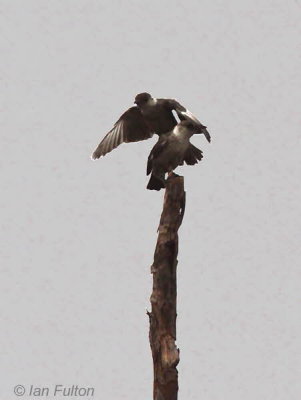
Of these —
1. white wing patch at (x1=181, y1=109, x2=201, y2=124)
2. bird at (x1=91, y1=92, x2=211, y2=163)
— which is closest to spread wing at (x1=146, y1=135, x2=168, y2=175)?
bird at (x1=91, y1=92, x2=211, y2=163)

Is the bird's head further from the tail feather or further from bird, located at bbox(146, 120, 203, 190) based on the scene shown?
the tail feather

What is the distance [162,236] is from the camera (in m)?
6.32

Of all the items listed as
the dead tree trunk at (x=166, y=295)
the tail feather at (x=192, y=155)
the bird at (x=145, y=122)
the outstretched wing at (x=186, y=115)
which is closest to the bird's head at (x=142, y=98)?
the bird at (x=145, y=122)

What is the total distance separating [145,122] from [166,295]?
1.69 metres

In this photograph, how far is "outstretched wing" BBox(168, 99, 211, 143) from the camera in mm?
6344

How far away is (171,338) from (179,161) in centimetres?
153

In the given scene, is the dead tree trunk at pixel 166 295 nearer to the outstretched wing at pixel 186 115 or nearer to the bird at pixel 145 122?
the outstretched wing at pixel 186 115

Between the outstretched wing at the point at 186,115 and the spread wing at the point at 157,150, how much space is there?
9.9 inches

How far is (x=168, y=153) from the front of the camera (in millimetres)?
6488

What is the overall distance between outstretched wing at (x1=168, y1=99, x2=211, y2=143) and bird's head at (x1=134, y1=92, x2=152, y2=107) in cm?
20

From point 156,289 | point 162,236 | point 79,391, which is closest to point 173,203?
point 162,236

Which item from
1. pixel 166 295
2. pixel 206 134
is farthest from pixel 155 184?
pixel 166 295

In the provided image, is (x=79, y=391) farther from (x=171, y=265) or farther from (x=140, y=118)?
(x=140, y=118)

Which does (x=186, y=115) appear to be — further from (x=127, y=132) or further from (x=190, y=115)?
(x=127, y=132)
